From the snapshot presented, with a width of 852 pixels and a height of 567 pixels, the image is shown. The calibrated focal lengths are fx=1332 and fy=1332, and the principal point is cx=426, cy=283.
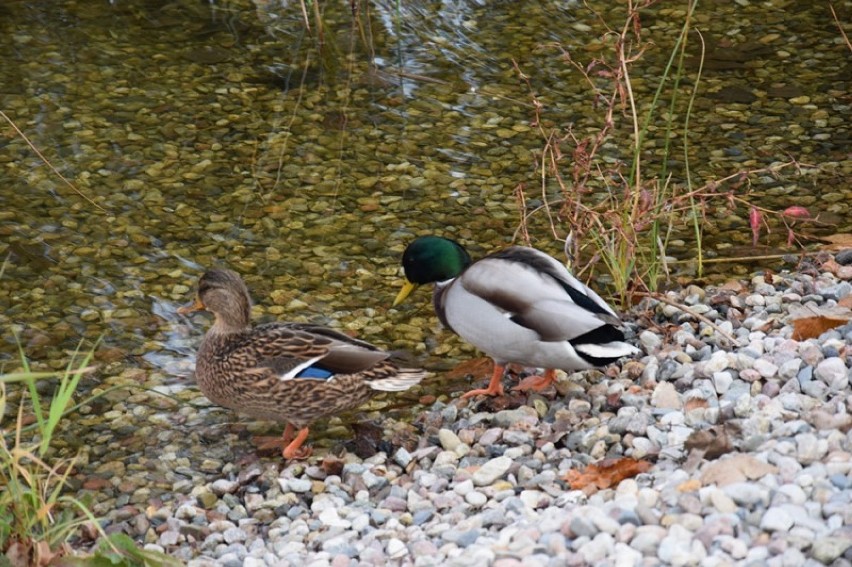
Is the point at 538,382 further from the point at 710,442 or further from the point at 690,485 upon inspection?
the point at 690,485

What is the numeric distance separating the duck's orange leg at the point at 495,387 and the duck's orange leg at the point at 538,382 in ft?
0.32

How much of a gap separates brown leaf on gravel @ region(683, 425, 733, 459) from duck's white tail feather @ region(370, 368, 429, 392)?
3.61 feet

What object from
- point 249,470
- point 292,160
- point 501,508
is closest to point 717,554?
point 501,508

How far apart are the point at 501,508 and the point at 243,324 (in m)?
1.45

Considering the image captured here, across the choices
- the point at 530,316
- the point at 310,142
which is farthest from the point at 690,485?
the point at 310,142

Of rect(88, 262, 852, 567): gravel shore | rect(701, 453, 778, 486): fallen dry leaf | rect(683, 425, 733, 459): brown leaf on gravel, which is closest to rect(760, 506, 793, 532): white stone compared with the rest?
rect(88, 262, 852, 567): gravel shore

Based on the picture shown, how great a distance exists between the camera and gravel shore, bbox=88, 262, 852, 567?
3400 millimetres

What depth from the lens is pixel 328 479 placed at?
4.56 metres

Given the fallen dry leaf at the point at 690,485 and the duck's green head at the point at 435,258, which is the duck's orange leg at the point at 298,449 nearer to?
the duck's green head at the point at 435,258

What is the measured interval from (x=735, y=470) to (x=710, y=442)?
306 mm

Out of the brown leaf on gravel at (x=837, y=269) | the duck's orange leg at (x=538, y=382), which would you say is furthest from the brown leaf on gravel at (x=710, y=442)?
the brown leaf on gravel at (x=837, y=269)

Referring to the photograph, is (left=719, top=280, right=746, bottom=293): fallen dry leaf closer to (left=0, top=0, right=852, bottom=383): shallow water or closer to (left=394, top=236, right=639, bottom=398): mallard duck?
(left=0, top=0, right=852, bottom=383): shallow water

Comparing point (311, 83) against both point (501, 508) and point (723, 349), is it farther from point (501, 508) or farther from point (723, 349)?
point (501, 508)

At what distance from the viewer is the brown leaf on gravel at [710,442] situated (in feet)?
13.0
